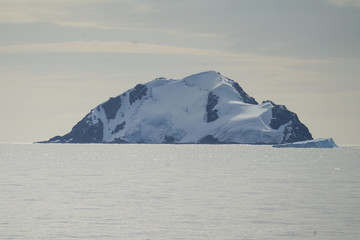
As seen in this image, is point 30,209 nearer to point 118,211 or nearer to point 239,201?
point 118,211

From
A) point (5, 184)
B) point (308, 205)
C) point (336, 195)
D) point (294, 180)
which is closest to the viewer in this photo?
point (308, 205)

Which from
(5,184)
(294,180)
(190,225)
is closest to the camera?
(190,225)

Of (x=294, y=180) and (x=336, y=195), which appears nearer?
(x=336, y=195)

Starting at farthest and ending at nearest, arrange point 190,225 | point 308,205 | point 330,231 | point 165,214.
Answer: point 308,205 → point 165,214 → point 190,225 → point 330,231

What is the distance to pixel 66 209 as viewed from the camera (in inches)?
2071

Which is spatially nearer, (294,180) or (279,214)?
(279,214)

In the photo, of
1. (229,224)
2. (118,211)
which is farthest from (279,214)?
(118,211)

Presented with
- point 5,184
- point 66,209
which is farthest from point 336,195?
point 5,184

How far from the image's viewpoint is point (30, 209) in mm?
52500

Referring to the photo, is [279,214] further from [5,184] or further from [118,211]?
[5,184]

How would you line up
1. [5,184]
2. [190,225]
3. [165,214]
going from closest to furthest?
[190,225] < [165,214] < [5,184]

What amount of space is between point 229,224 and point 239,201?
582 inches

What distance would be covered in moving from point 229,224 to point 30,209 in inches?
639

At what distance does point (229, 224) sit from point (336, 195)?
76.9 feet
